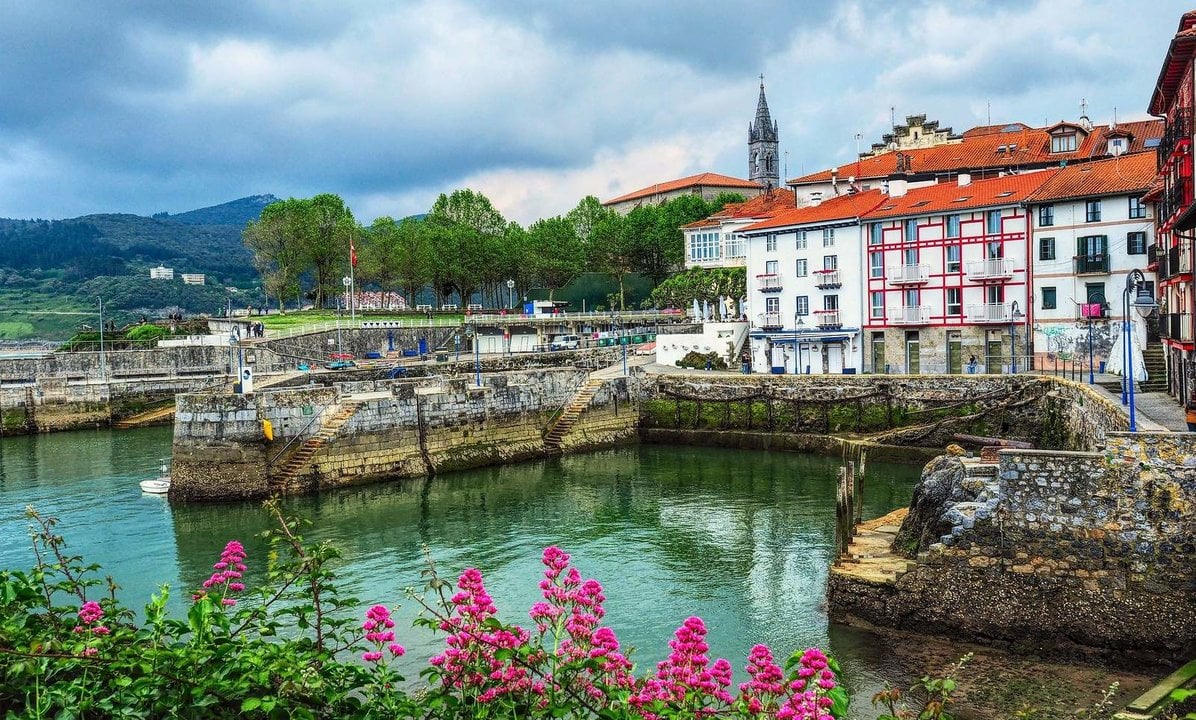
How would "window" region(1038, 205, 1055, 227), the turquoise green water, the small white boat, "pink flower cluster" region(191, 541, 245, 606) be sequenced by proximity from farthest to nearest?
"window" region(1038, 205, 1055, 227) < the small white boat < the turquoise green water < "pink flower cluster" region(191, 541, 245, 606)

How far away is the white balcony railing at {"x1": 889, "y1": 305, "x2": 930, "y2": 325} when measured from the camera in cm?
5234

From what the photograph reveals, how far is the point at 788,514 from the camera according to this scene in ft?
102

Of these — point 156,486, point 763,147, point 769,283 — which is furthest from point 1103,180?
point 763,147

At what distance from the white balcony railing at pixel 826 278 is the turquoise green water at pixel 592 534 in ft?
52.3

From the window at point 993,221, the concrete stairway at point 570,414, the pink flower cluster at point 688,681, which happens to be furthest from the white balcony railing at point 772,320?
the pink flower cluster at point 688,681

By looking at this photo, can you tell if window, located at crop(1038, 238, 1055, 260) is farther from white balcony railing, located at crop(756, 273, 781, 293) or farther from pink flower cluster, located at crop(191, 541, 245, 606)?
pink flower cluster, located at crop(191, 541, 245, 606)

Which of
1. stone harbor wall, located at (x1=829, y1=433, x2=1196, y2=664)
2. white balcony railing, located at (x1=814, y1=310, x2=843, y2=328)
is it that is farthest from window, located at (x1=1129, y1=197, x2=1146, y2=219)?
stone harbor wall, located at (x1=829, y1=433, x2=1196, y2=664)

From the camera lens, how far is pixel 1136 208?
4638 centimetres

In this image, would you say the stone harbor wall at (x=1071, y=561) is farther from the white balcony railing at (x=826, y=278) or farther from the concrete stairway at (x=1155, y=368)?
the white balcony railing at (x=826, y=278)

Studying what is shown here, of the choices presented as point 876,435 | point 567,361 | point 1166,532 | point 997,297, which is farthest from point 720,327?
point 1166,532

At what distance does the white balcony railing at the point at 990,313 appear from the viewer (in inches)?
1970

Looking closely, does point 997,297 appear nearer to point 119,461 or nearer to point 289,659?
point 119,461

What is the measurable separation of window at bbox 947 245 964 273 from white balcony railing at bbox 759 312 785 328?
10.4 meters

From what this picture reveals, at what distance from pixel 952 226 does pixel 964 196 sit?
2.22 metres
